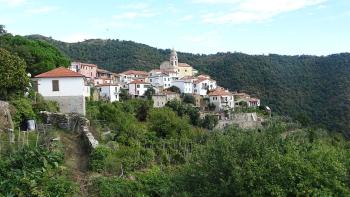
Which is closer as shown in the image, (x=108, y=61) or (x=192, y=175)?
(x=192, y=175)

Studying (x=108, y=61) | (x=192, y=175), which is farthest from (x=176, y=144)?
(x=108, y=61)

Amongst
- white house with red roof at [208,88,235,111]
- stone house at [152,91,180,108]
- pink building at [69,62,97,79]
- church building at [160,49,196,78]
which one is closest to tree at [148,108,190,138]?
stone house at [152,91,180,108]

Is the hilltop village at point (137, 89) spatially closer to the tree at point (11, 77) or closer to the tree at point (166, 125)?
the tree at point (11, 77)

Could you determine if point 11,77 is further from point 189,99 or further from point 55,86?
point 189,99

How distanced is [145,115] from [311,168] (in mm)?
38249

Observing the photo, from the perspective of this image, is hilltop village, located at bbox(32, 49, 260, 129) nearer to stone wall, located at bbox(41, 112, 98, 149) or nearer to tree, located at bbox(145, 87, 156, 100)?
tree, located at bbox(145, 87, 156, 100)

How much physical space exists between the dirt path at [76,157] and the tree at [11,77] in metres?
5.39

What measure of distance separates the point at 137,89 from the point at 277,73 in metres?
58.7

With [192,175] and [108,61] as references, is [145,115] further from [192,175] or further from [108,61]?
[108,61]

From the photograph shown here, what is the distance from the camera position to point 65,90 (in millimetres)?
36312

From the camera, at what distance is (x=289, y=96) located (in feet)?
352

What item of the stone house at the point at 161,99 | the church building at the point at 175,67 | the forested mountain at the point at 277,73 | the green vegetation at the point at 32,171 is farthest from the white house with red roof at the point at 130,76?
the green vegetation at the point at 32,171

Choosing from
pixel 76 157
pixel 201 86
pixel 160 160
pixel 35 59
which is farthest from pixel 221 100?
pixel 76 157

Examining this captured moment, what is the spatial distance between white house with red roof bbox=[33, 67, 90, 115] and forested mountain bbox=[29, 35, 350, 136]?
4946 centimetres
